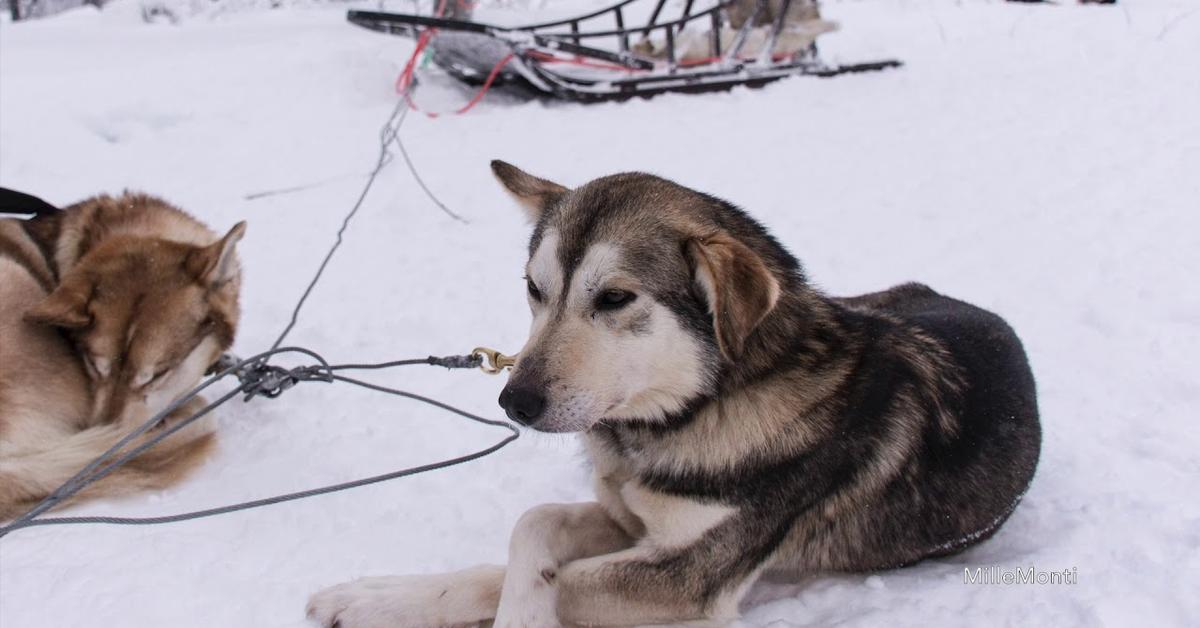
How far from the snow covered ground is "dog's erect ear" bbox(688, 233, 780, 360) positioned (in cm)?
86

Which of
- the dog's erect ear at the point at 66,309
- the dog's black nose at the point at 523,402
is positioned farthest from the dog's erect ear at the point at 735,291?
the dog's erect ear at the point at 66,309

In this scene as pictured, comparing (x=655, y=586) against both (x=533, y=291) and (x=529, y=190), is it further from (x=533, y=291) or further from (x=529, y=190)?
(x=529, y=190)

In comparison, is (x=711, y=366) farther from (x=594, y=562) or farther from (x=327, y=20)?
(x=327, y=20)

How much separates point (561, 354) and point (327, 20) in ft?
34.9

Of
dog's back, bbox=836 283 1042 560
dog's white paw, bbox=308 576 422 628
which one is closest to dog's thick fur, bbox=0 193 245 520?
dog's white paw, bbox=308 576 422 628

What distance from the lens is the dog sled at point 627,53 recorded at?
7.77 metres

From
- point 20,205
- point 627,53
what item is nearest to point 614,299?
point 20,205

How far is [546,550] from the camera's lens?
229 cm

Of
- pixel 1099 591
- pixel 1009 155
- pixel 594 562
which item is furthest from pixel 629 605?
pixel 1009 155

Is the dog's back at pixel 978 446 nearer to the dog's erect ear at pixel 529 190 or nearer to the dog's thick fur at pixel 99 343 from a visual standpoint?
the dog's erect ear at pixel 529 190

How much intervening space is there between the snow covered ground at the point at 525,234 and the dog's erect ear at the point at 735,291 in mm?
861

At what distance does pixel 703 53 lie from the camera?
9156 millimetres

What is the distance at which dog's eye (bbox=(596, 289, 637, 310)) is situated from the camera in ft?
7.04

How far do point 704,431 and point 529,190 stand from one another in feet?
3.34
